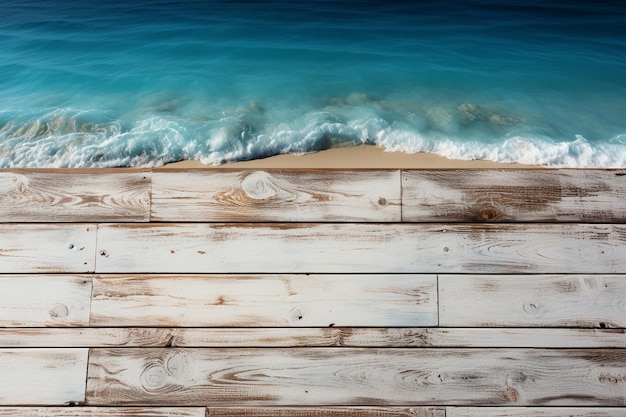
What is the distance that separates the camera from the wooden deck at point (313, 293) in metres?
1.44

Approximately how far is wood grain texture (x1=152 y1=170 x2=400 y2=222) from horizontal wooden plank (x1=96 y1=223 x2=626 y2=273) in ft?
0.14

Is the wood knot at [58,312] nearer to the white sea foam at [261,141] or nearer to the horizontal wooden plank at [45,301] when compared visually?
the horizontal wooden plank at [45,301]

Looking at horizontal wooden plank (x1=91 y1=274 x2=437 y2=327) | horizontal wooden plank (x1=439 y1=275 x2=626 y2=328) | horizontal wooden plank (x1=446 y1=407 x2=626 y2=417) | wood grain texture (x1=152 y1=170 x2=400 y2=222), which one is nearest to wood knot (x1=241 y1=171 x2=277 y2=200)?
wood grain texture (x1=152 y1=170 x2=400 y2=222)

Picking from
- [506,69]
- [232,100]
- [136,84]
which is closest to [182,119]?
[232,100]

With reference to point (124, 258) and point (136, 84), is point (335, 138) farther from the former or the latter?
point (136, 84)

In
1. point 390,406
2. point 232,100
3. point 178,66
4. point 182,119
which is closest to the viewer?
point 390,406

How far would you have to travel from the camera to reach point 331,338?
4.81 ft

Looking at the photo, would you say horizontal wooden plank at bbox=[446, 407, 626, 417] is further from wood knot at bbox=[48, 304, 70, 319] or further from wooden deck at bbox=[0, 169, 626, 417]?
wood knot at bbox=[48, 304, 70, 319]

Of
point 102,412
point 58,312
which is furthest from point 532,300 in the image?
point 58,312

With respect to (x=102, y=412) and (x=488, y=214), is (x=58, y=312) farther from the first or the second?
(x=488, y=214)

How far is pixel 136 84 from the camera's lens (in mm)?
3209

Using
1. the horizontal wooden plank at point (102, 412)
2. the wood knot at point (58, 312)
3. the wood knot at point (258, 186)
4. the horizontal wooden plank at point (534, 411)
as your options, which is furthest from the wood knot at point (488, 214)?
the wood knot at point (58, 312)

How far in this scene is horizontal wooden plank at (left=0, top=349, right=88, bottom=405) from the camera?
1.43 m

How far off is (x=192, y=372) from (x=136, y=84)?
2589 mm
